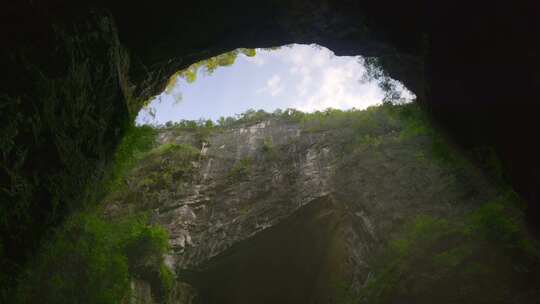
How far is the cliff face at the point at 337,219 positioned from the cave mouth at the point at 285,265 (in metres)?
0.04

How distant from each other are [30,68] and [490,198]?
10.6m

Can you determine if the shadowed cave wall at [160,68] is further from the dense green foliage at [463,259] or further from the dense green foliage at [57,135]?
the dense green foliage at [463,259]

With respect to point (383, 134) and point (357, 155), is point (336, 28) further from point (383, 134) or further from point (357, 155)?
point (383, 134)

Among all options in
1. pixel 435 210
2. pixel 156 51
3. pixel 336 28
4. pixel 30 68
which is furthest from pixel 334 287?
pixel 30 68

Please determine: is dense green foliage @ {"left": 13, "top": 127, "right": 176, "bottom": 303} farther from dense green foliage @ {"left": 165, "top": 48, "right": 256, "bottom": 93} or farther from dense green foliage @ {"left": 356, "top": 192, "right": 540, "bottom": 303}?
dense green foliage @ {"left": 356, "top": 192, "right": 540, "bottom": 303}

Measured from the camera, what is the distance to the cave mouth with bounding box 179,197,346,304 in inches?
530

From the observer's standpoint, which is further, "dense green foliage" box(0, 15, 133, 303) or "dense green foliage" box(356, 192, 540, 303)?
"dense green foliage" box(356, 192, 540, 303)

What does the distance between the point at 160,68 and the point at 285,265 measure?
898 centimetres

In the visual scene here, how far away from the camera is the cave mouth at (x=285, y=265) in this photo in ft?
44.1

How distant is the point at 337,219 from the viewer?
1404cm

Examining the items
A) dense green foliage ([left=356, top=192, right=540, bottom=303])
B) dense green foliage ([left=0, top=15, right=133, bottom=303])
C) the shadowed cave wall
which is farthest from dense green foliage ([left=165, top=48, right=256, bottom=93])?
dense green foliage ([left=356, top=192, right=540, bottom=303])

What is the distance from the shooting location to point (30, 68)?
195 inches

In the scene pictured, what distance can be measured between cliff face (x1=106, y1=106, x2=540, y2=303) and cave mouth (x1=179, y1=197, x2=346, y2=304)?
4 centimetres

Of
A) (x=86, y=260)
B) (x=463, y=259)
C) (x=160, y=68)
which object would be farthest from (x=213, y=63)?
(x=463, y=259)
